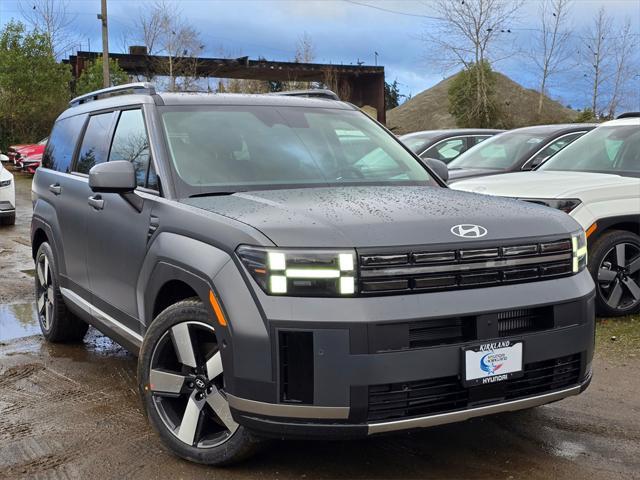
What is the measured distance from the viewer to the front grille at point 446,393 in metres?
3.01

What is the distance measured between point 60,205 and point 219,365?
107 inches

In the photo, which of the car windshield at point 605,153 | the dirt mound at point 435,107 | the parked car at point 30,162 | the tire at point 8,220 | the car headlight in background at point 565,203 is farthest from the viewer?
the dirt mound at point 435,107

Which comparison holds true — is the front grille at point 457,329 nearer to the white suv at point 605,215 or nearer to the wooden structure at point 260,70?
the white suv at point 605,215

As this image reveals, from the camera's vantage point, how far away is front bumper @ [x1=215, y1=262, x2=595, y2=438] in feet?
9.64

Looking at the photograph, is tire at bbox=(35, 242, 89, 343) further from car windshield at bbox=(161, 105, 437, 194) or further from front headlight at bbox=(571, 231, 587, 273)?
front headlight at bbox=(571, 231, 587, 273)

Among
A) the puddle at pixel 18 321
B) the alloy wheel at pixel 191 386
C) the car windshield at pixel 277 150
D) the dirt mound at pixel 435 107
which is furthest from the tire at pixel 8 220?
the dirt mound at pixel 435 107

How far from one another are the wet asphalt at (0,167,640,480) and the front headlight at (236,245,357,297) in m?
0.83

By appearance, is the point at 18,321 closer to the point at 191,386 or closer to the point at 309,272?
the point at 191,386

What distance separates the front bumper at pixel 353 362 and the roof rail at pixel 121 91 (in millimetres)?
1951

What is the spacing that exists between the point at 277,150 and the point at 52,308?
261 centimetres

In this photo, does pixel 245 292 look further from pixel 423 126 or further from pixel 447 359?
pixel 423 126

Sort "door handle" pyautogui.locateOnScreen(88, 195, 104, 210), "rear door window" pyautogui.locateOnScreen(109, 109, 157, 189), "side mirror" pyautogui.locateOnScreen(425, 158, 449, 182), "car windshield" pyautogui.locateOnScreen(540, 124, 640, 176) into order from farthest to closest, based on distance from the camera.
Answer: "car windshield" pyautogui.locateOnScreen(540, 124, 640, 176), "side mirror" pyautogui.locateOnScreen(425, 158, 449, 182), "door handle" pyautogui.locateOnScreen(88, 195, 104, 210), "rear door window" pyautogui.locateOnScreen(109, 109, 157, 189)

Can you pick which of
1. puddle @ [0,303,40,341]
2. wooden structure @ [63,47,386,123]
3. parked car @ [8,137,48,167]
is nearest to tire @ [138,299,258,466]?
puddle @ [0,303,40,341]

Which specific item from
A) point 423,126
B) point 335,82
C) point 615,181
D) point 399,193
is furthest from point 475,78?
point 399,193
